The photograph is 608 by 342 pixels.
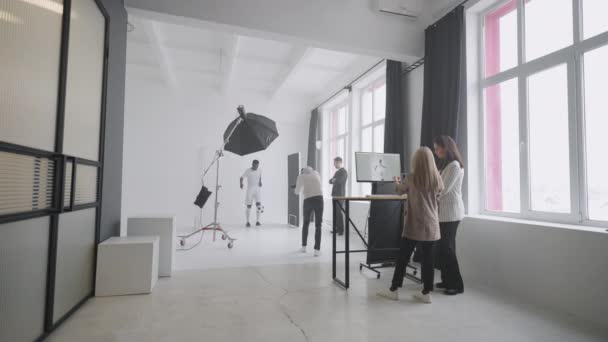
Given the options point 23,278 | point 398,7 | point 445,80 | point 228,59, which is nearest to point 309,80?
point 228,59

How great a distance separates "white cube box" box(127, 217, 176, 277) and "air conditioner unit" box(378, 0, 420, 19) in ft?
11.4

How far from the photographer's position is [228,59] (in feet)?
18.0

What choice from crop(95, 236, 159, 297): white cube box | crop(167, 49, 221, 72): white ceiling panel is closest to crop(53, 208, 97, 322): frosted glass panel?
crop(95, 236, 159, 297): white cube box

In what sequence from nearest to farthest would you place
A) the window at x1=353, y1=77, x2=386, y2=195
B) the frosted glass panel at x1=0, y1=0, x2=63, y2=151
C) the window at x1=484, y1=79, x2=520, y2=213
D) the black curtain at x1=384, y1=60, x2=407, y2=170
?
the frosted glass panel at x1=0, y1=0, x2=63, y2=151 < the window at x1=484, y1=79, x2=520, y2=213 < the black curtain at x1=384, y1=60, x2=407, y2=170 < the window at x1=353, y1=77, x2=386, y2=195

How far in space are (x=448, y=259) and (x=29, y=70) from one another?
3.07m

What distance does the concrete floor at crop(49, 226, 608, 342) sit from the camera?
191 centimetres

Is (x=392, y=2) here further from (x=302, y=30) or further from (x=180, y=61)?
(x=180, y=61)

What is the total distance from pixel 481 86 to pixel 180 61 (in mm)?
5062

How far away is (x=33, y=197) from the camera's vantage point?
1.69m

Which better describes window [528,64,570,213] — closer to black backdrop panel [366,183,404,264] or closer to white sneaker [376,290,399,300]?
black backdrop panel [366,183,404,264]

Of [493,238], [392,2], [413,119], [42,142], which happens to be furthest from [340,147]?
[42,142]

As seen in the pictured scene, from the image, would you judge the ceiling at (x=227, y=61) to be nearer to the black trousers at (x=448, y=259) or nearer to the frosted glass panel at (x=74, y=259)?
the frosted glass panel at (x=74, y=259)

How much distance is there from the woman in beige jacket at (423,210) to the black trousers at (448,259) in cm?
23

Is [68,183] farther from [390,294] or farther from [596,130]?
[596,130]
